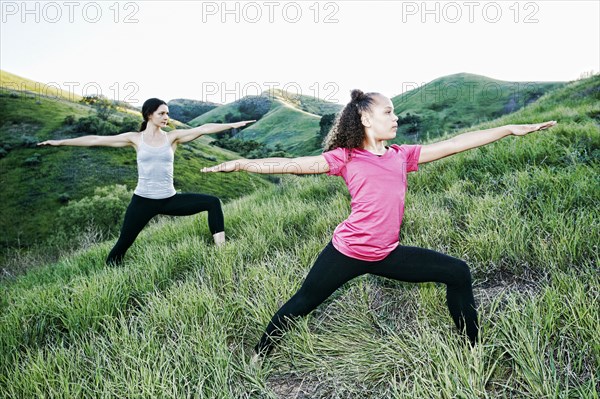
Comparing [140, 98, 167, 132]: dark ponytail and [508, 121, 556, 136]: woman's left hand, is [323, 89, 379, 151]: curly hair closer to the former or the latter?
[508, 121, 556, 136]: woman's left hand

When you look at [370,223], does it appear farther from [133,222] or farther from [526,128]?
[133,222]

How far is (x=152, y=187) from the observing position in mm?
4406

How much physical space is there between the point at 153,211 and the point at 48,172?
1699 inches

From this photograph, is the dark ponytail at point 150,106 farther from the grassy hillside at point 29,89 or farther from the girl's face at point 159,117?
the grassy hillside at point 29,89

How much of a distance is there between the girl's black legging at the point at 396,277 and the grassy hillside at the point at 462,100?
59.9 metres

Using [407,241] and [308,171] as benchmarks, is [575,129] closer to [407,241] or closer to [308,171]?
[407,241]

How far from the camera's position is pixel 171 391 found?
1960mm

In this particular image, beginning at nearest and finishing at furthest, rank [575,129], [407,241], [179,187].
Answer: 1. [407,241]
2. [575,129]
3. [179,187]

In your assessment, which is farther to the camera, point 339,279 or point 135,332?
point 135,332

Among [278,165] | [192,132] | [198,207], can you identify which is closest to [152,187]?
[198,207]

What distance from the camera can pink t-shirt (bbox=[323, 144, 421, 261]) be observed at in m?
2.22

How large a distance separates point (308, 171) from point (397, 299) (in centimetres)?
135

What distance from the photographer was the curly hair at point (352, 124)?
245 cm

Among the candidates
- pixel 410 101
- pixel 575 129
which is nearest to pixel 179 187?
pixel 575 129
